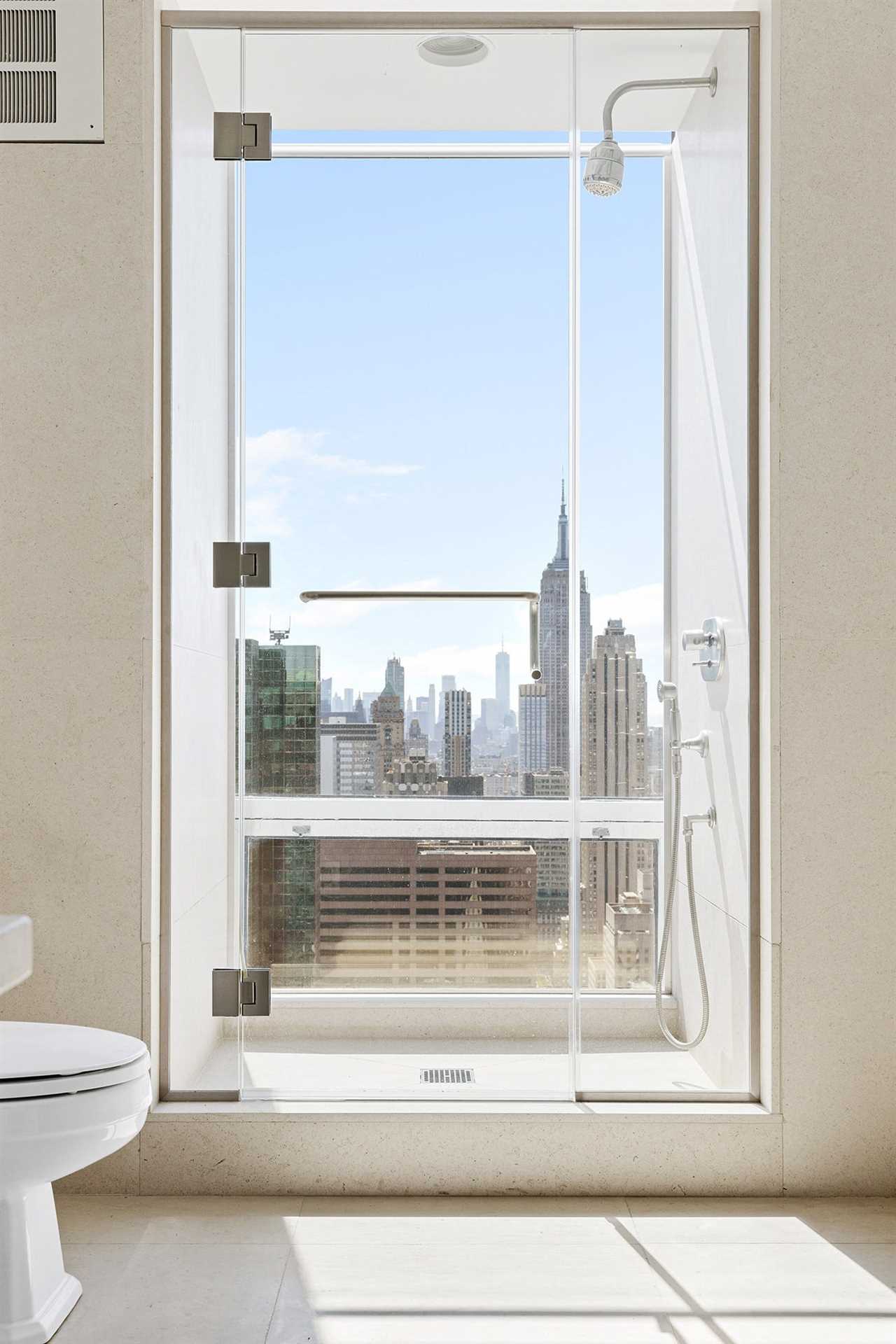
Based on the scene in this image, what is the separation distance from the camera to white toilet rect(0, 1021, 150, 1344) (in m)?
1.60

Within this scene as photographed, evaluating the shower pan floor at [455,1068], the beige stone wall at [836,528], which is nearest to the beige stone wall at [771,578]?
the beige stone wall at [836,528]

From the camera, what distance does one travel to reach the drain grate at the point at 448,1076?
2338 millimetres

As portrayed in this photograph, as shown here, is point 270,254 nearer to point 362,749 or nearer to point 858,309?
point 362,749

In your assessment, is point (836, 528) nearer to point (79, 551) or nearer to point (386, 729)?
point (386, 729)

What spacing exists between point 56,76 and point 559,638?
158 cm

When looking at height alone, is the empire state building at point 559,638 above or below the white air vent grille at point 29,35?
below

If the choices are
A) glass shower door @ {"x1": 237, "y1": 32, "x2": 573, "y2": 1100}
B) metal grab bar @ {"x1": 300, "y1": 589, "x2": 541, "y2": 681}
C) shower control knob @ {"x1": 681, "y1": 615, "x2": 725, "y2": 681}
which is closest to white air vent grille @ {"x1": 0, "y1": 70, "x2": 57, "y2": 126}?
glass shower door @ {"x1": 237, "y1": 32, "x2": 573, "y2": 1100}


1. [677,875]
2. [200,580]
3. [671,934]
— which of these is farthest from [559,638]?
[200,580]

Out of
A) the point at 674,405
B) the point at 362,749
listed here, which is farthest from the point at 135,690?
the point at 674,405

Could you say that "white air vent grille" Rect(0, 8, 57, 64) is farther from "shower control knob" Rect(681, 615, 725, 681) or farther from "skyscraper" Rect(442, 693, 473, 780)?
"shower control knob" Rect(681, 615, 725, 681)

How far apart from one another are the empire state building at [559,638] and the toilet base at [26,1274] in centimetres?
130

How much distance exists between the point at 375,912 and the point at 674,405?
1291 millimetres

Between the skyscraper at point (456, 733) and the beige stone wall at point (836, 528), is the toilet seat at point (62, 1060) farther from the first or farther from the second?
the beige stone wall at point (836, 528)

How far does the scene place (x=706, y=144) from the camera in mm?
2375
